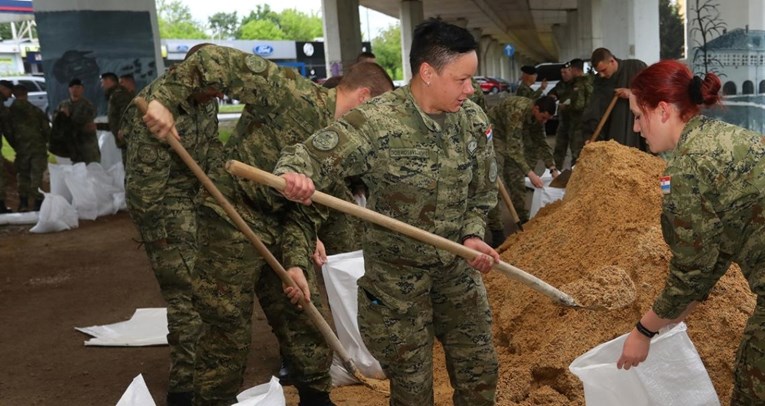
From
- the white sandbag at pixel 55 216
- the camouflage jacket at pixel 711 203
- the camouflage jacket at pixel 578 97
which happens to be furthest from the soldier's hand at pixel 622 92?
the white sandbag at pixel 55 216

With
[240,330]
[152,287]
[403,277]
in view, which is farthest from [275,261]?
[152,287]

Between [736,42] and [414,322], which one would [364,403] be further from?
[736,42]

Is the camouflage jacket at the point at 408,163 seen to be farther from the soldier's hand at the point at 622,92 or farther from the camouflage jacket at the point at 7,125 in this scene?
the camouflage jacket at the point at 7,125

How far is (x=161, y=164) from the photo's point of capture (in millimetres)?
3664

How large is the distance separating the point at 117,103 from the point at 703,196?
9.48 m

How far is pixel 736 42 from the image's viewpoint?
7289 millimetres

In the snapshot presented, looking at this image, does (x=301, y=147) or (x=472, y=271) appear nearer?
(x=301, y=147)

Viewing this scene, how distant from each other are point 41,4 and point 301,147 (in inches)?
413

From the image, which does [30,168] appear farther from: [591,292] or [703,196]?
[703,196]

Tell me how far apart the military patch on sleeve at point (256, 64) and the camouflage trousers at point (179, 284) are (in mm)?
1047

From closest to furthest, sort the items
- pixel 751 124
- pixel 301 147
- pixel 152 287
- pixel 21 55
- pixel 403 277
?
pixel 301 147
pixel 403 277
pixel 152 287
pixel 751 124
pixel 21 55

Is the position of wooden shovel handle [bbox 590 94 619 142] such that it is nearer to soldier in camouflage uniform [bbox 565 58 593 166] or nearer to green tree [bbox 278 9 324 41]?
soldier in camouflage uniform [bbox 565 58 593 166]

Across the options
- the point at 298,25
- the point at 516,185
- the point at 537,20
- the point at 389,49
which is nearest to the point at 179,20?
the point at 298,25

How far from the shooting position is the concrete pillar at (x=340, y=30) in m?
23.6
